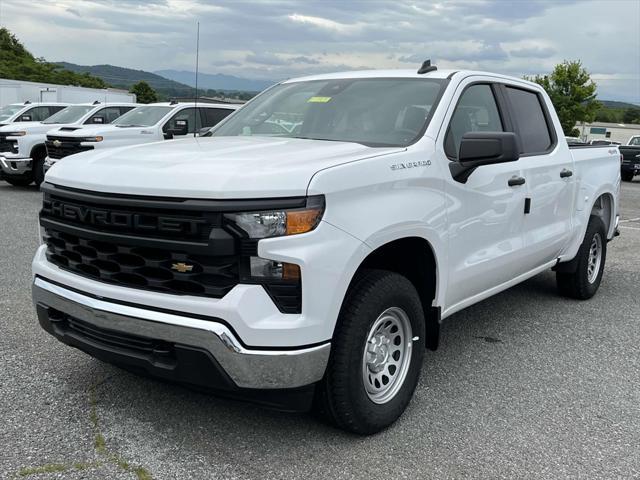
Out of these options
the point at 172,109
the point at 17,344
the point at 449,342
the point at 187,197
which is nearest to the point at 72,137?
the point at 172,109

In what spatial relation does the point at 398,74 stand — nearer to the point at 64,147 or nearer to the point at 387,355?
the point at 387,355

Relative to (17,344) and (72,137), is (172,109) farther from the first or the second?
(17,344)

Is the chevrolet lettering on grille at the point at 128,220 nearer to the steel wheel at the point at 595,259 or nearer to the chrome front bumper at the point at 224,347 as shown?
the chrome front bumper at the point at 224,347

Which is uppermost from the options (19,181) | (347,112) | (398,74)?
(398,74)

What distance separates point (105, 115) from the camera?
15.1 m

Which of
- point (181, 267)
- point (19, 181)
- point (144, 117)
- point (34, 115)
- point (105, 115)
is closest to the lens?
point (181, 267)

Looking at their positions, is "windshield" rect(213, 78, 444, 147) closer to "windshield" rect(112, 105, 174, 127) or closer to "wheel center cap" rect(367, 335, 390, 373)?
"wheel center cap" rect(367, 335, 390, 373)

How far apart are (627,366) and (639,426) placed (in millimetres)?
989

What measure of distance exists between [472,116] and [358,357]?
6.51ft

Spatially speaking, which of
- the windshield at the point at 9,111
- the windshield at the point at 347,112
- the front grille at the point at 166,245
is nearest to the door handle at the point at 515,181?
the windshield at the point at 347,112

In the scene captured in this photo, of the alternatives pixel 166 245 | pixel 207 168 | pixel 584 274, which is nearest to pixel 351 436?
pixel 166 245

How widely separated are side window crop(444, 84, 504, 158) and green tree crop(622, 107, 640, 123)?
118770 millimetres

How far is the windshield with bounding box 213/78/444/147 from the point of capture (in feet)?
12.8

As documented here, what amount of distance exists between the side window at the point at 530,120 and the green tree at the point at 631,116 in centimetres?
11787
